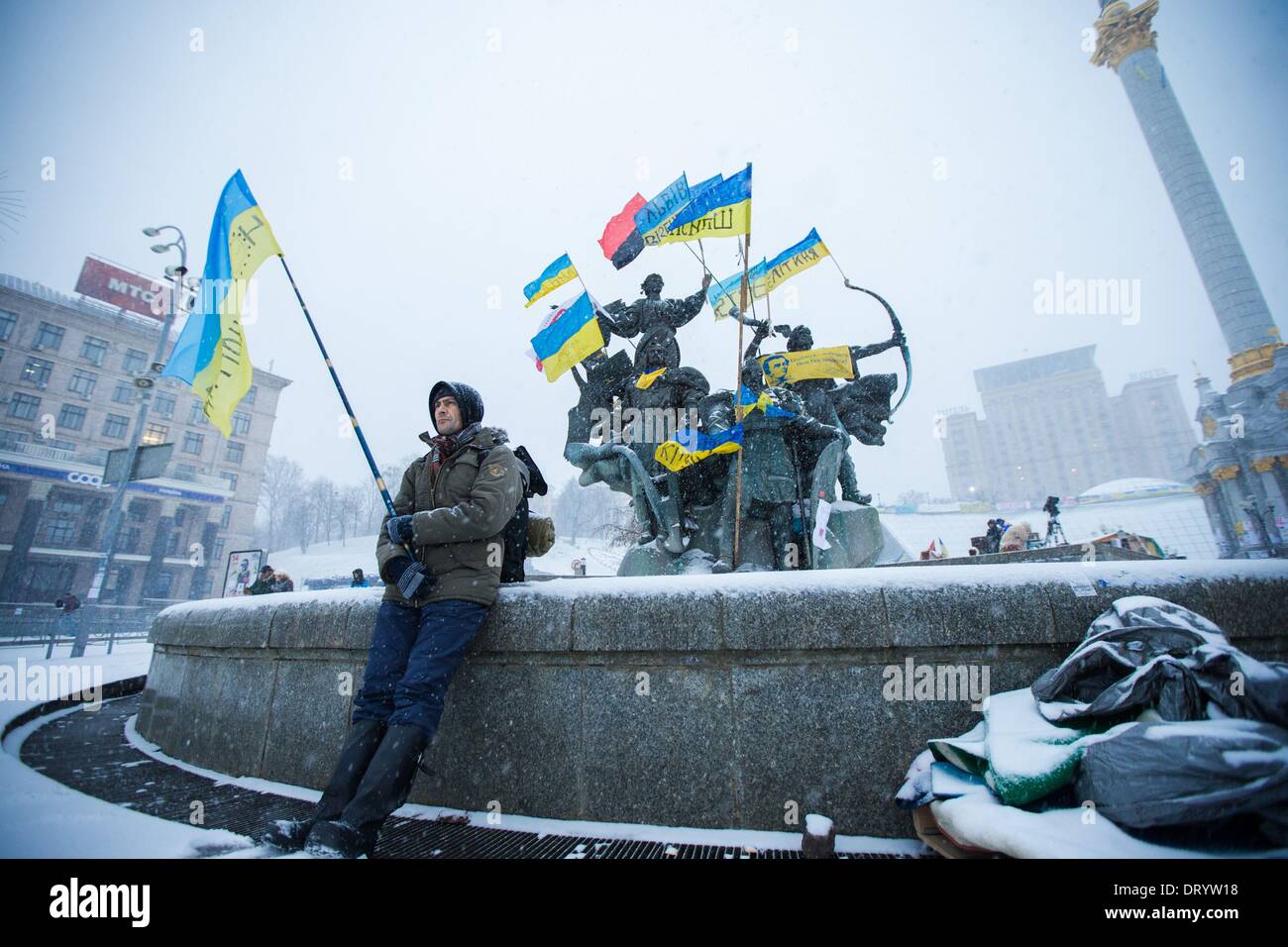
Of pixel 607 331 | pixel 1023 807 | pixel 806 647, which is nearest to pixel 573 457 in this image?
pixel 607 331

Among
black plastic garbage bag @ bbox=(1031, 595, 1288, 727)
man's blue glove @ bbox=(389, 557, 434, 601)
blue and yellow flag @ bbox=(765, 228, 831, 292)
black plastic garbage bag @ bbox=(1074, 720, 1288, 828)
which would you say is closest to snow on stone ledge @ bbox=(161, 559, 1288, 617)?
black plastic garbage bag @ bbox=(1031, 595, 1288, 727)

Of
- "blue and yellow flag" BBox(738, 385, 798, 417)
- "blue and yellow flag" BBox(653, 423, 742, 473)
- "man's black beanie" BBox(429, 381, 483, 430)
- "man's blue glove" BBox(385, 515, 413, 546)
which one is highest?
"blue and yellow flag" BBox(738, 385, 798, 417)

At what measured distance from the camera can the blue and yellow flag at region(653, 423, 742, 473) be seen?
5.61 m

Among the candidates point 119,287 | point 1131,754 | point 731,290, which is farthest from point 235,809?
point 119,287

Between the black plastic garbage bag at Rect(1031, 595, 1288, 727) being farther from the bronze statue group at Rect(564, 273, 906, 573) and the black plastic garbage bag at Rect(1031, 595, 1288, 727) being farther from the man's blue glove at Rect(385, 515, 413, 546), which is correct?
the bronze statue group at Rect(564, 273, 906, 573)

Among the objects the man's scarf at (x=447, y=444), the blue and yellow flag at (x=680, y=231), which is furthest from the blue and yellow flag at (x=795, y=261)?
the man's scarf at (x=447, y=444)

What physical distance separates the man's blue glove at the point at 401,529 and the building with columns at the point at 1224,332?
38866mm

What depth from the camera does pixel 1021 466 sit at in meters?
95.9

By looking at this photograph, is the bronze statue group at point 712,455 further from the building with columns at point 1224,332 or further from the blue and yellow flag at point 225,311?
the building with columns at point 1224,332

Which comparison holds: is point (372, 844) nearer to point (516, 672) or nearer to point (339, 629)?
point (516, 672)

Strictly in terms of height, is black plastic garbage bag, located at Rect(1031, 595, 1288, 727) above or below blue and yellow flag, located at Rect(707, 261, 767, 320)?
below

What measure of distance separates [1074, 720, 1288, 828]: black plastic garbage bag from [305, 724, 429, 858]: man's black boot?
7.70 feet

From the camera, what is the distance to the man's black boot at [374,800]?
6.81ft

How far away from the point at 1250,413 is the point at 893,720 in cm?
4854
